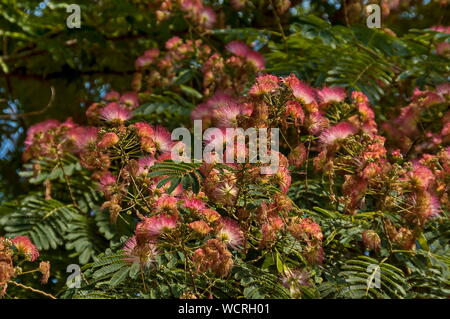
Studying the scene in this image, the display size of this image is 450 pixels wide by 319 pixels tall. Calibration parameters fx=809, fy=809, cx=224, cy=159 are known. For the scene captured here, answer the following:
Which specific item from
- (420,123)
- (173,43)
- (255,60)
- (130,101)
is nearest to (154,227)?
(255,60)

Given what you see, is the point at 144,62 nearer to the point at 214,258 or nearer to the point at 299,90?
the point at 299,90

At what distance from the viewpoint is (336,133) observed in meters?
3.39

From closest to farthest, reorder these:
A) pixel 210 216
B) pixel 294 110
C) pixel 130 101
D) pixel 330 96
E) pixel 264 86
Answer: pixel 210 216 → pixel 264 86 → pixel 294 110 → pixel 330 96 → pixel 130 101

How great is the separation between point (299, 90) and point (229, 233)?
73 cm

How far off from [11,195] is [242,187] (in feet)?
9.55

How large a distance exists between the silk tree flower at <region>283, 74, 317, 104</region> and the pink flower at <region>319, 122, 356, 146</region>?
5.6 inches

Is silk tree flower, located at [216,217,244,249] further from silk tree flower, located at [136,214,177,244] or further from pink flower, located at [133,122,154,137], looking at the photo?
pink flower, located at [133,122,154,137]

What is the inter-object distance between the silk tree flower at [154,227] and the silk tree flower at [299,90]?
2.57 feet

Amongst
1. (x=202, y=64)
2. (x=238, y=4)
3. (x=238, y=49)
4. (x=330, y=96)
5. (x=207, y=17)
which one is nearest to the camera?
(x=330, y=96)

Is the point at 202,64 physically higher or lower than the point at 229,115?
higher

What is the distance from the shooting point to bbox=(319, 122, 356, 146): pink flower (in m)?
3.39

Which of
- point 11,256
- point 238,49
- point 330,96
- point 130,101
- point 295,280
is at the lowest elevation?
point 295,280

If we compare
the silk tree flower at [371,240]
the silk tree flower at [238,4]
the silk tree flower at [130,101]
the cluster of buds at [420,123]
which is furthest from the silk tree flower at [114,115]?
the silk tree flower at [238,4]
